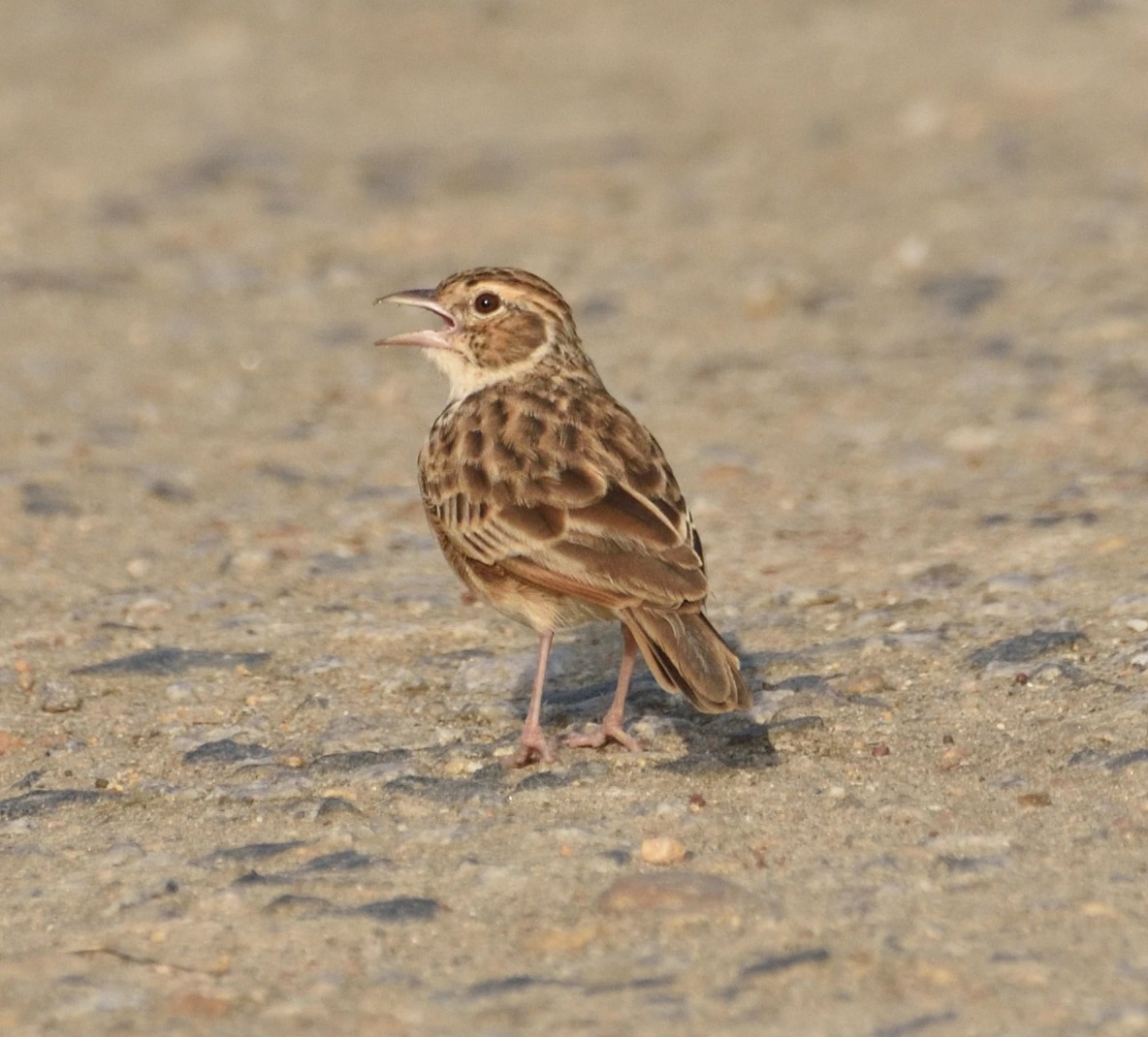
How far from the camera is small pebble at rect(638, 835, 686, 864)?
5652 millimetres

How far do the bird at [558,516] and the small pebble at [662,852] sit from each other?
0.52 m

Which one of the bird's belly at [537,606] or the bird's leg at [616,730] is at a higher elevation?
the bird's belly at [537,606]

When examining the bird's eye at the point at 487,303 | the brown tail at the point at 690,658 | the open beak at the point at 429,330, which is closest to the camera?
the brown tail at the point at 690,658

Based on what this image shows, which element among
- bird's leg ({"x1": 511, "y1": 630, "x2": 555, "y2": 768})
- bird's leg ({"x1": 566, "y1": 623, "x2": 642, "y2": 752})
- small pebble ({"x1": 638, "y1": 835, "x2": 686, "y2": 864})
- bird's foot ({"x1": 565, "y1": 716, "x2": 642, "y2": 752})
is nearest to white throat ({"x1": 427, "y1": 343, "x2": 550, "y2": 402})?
bird's leg ({"x1": 566, "y1": 623, "x2": 642, "y2": 752})

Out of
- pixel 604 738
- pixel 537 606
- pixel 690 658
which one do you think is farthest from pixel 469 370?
pixel 690 658

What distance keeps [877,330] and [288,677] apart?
19.0 ft

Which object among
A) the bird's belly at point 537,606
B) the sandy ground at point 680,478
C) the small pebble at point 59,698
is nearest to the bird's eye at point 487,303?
the sandy ground at point 680,478

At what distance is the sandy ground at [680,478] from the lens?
518cm

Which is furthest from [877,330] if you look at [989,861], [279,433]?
[989,861]

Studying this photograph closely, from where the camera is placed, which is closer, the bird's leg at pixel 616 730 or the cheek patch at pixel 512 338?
the bird's leg at pixel 616 730

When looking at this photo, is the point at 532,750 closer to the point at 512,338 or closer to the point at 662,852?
the point at 662,852

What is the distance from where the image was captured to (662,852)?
5660mm

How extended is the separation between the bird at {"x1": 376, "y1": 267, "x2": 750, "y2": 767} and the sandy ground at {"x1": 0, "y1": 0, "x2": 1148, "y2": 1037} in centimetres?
38

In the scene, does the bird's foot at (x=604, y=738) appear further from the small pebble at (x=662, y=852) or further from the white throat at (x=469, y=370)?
the white throat at (x=469, y=370)
